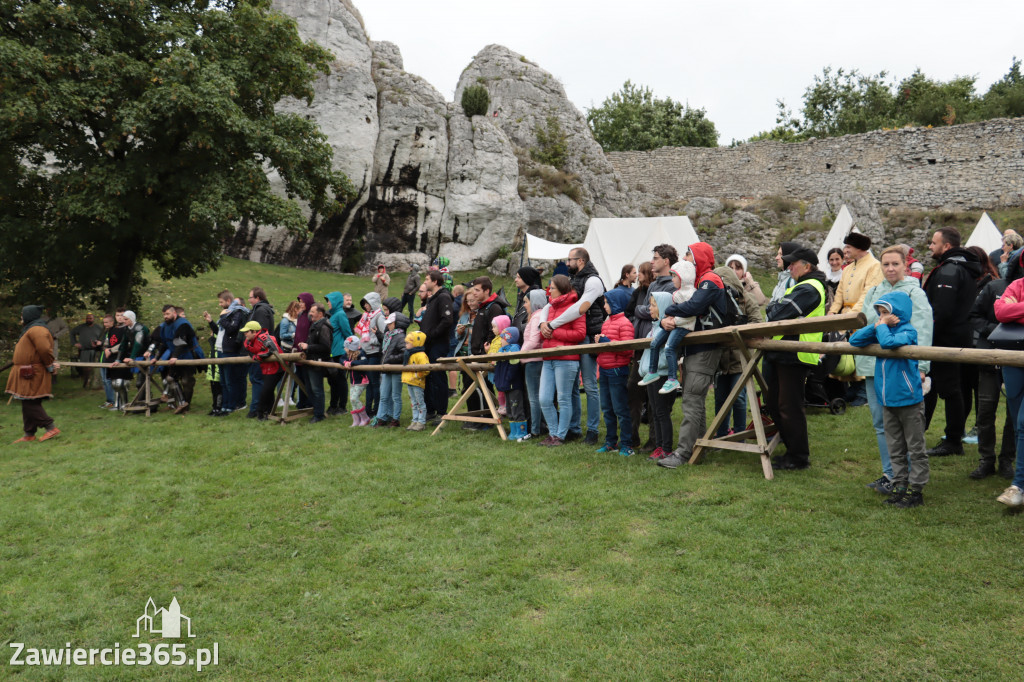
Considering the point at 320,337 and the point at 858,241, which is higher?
the point at 858,241

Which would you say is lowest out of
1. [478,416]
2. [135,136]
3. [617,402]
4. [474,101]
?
[478,416]

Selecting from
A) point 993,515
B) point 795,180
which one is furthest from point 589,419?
point 795,180

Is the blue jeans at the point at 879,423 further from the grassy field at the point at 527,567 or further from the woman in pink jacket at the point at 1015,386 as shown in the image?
the woman in pink jacket at the point at 1015,386

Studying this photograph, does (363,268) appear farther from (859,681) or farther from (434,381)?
(859,681)

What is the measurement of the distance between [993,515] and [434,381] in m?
6.78

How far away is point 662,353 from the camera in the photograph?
6449mm

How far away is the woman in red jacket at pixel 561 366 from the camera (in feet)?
24.8

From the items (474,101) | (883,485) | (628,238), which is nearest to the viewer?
(883,485)

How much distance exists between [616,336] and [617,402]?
2.42 feet

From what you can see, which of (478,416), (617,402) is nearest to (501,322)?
(478,416)

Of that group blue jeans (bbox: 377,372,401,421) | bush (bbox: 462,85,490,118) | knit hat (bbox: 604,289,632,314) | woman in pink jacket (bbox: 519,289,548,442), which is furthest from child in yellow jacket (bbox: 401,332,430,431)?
bush (bbox: 462,85,490,118)

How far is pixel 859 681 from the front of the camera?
3.25 m

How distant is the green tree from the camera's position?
175ft

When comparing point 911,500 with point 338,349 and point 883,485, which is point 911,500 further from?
point 338,349
